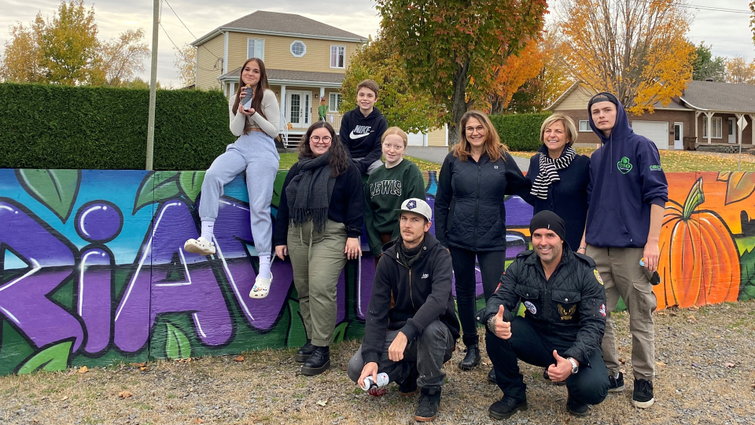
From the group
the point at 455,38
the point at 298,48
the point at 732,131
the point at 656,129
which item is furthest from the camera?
the point at 732,131

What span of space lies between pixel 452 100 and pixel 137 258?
9280 millimetres

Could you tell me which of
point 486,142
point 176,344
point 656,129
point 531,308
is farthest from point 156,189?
point 656,129

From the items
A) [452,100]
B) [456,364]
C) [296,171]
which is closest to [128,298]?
[296,171]

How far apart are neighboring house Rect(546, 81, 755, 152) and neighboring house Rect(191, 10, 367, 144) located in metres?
16.1

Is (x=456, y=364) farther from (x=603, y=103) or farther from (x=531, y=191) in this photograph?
(x=603, y=103)

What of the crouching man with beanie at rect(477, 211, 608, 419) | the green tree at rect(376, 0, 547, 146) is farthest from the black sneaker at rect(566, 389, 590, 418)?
the green tree at rect(376, 0, 547, 146)

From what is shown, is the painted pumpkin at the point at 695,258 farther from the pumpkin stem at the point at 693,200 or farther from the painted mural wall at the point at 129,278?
the painted mural wall at the point at 129,278

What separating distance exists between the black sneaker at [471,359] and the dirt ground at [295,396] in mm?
67

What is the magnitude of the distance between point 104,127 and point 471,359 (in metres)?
13.8

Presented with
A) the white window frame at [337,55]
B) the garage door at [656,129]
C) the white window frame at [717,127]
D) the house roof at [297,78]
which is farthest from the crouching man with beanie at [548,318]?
the white window frame at [717,127]

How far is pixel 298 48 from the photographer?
32.9 m

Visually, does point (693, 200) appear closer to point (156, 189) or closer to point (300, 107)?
point (156, 189)

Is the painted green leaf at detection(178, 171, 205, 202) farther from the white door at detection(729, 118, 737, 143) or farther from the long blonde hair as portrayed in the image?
the white door at detection(729, 118, 737, 143)

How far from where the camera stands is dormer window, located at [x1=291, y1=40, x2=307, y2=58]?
32750 millimetres
